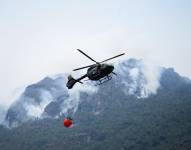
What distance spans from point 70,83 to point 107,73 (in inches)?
370

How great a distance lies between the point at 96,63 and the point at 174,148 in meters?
180

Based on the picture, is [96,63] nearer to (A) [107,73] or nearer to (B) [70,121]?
(A) [107,73]

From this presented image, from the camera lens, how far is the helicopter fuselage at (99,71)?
3166 centimetres

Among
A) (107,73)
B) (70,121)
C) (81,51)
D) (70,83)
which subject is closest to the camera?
(81,51)

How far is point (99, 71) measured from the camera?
105ft

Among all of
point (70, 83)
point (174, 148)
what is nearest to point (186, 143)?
point (174, 148)

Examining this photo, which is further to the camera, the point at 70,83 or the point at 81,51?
the point at 70,83

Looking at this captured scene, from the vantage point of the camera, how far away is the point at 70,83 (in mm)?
40188

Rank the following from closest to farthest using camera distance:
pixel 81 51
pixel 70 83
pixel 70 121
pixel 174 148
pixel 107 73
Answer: pixel 81 51
pixel 107 73
pixel 70 121
pixel 70 83
pixel 174 148

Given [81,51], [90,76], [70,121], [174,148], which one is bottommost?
[174,148]

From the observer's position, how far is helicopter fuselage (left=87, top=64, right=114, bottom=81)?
31.7 meters

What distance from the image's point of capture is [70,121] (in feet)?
119

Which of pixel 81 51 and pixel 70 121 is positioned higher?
pixel 81 51

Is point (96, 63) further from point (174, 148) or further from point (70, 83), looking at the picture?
point (174, 148)
